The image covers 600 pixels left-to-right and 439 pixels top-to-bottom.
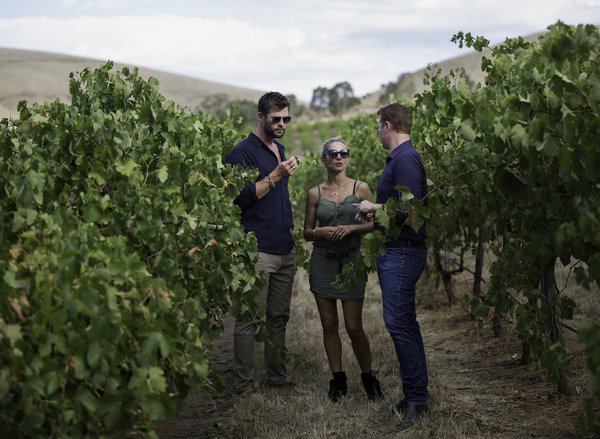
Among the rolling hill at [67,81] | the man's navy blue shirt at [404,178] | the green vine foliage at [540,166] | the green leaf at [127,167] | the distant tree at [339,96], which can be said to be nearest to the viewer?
the green vine foliage at [540,166]

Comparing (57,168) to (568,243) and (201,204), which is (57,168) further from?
(568,243)

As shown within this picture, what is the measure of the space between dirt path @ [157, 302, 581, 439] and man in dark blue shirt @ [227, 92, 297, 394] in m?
0.42

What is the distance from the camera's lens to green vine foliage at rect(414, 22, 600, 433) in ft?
10.9

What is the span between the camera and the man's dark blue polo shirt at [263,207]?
584 centimetres

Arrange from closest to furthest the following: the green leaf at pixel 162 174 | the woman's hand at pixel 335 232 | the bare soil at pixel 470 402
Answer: the green leaf at pixel 162 174
the bare soil at pixel 470 402
the woman's hand at pixel 335 232

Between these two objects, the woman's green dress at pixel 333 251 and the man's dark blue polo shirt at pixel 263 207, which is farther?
the man's dark blue polo shirt at pixel 263 207

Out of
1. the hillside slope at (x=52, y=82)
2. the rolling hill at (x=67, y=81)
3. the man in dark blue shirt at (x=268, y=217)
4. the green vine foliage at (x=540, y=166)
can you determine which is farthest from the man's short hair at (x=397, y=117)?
the hillside slope at (x=52, y=82)

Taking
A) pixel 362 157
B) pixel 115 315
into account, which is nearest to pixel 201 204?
pixel 115 315

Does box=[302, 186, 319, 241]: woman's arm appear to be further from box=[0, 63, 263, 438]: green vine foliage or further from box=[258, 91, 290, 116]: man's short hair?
box=[0, 63, 263, 438]: green vine foliage

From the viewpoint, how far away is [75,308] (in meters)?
2.82

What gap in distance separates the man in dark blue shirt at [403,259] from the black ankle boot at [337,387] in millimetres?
705

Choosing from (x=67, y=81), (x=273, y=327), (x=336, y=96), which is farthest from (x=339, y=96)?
(x=273, y=327)

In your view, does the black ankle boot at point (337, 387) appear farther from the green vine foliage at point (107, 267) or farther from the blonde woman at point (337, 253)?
the green vine foliage at point (107, 267)

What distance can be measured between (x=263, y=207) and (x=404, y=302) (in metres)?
→ 1.37
